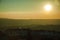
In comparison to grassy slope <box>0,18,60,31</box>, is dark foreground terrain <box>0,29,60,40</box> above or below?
below

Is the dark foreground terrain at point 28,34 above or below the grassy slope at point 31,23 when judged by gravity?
below

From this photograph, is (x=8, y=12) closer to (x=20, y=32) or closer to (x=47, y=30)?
(x=20, y=32)

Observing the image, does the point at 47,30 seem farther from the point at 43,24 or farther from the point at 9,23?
the point at 9,23

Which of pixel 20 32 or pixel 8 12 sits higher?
pixel 8 12

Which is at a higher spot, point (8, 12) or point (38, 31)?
point (8, 12)

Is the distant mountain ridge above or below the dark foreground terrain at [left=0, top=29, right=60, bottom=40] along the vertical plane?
above

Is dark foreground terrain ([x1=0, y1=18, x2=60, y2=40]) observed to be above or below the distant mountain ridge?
below

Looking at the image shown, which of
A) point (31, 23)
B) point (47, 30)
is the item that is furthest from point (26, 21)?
point (47, 30)

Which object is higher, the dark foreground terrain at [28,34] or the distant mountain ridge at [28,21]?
the distant mountain ridge at [28,21]

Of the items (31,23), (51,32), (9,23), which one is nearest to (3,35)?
(9,23)
